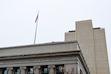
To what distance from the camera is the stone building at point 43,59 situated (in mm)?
32531

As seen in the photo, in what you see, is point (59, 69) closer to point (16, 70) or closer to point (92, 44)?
point (16, 70)

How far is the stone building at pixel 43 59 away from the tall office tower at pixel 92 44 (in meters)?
63.4

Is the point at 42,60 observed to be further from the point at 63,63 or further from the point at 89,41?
the point at 89,41

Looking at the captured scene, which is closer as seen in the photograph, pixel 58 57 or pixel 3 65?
pixel 58 57

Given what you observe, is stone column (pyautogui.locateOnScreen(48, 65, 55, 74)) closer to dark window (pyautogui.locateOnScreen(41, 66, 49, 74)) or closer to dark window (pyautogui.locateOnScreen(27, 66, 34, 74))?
dark window (pyautogui.locateOnScreen(41, 66, 49, 74))

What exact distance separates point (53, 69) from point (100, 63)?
232 feet

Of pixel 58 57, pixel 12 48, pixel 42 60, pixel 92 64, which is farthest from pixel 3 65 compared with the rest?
pixel 92 64

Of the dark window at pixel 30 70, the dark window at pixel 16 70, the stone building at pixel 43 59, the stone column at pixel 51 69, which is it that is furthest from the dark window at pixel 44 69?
the dark window at pixel 16 70

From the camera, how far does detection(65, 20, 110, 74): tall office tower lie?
98.1 meters

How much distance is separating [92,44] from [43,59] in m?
69.0

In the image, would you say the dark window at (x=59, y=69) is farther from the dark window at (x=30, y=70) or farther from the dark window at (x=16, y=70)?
the dark window at (x=16, y=70)

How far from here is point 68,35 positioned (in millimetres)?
106000

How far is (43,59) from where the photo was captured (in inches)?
1337

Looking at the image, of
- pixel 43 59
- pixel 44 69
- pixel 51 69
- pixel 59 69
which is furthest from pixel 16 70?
pixel 59 69
